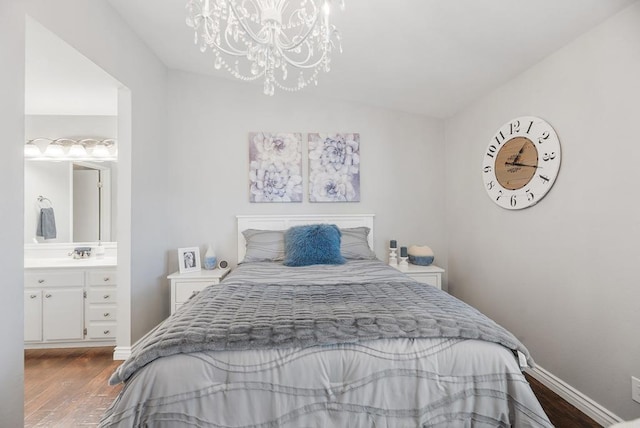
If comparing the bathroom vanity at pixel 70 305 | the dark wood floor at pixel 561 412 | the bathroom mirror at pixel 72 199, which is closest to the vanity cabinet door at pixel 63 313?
the bathroom vanity at pixel 70 305

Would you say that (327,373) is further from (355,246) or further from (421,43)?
(421,43)

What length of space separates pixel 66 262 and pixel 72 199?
713mm

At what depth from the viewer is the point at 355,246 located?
126 inches

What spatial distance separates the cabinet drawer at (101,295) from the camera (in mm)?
2834

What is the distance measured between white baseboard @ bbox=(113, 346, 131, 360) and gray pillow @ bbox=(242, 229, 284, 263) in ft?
3.92

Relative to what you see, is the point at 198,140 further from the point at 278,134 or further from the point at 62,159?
the point at 62,159

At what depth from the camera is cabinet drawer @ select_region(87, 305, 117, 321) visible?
9.30 ft

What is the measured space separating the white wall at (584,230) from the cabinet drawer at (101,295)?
11.3ft

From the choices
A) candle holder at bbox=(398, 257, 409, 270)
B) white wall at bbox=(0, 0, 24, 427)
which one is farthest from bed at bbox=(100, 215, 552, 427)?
candle holder at bbox=(398, 257, 409, 270)

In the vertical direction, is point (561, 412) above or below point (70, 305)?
below

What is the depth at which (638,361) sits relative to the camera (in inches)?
64.1

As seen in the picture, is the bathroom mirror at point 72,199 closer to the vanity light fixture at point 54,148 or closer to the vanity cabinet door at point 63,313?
the vanity light fixture at point 54,148

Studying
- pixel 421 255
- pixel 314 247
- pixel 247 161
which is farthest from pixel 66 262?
pixel 421 255

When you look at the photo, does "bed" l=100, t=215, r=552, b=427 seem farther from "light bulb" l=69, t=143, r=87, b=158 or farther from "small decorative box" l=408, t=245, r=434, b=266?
"light bulb" l=69, t=143, r=87, b=158
